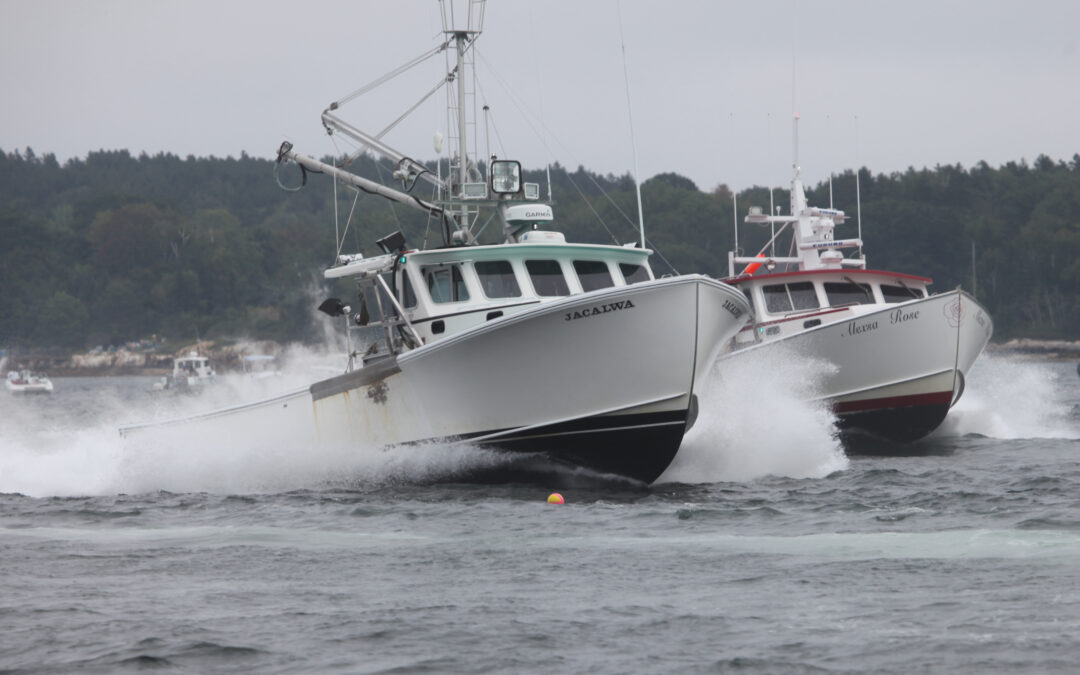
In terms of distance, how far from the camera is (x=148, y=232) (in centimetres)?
14625

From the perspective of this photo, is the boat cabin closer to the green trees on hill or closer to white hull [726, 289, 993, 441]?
white hull [726, 289, 993, 441]

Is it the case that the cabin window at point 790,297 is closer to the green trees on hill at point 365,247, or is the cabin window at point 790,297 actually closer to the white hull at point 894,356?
the white hull at point 894,356

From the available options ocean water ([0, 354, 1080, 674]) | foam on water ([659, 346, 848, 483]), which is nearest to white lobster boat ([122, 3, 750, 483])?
ocean water ([0, 354, 1080, 674])

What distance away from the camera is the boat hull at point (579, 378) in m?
17.7

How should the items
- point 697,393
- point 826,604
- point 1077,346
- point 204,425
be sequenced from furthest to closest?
point 1077,346
point 204,425
point 697,393
point 826,604

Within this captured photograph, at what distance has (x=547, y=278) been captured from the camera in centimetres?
1991

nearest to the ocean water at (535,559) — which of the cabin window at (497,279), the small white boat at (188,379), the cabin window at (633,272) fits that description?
the cabin window at (633,272)

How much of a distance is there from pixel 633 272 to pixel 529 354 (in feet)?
11.6

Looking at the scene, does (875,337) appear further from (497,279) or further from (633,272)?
(497,279)

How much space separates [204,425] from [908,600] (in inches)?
490

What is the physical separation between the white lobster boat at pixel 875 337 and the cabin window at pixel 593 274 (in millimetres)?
6596

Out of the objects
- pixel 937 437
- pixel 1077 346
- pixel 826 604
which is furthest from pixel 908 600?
pixel 1077 346

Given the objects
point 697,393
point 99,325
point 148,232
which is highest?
point 148,232

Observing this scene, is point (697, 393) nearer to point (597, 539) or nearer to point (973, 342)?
point (597, 539)
